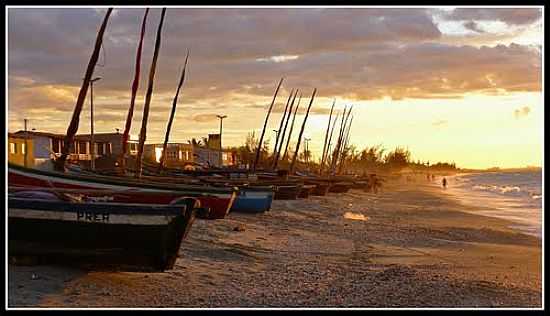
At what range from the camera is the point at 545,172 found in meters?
9.75

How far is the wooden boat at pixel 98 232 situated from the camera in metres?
10.2

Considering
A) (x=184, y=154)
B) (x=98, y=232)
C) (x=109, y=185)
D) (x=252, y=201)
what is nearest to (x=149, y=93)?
(x=252, y=201)

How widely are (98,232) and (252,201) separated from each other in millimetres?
15091

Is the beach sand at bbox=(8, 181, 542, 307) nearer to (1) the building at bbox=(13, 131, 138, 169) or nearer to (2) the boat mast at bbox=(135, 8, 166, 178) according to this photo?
(2) the boat mast at bbox=(135, 8, 166, 178)

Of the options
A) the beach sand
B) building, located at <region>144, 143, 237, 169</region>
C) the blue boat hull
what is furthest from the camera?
building, located at <region>144, 143, 237, 169</region>

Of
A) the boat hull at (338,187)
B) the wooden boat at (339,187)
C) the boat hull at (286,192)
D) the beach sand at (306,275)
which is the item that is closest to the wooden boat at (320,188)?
the boat hull at (338,187)

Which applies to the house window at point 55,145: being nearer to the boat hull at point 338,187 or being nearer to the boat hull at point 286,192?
the boat hull at point 338,187

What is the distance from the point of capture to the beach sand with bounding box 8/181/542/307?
32.2 feet


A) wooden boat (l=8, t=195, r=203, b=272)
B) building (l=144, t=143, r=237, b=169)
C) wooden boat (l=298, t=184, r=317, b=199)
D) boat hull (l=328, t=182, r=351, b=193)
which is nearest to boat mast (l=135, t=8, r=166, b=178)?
wooden boat (l=8, t=195, r=203, b=272)

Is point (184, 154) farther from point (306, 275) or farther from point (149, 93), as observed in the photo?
point (306, 275)

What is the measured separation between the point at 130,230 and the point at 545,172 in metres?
6.19

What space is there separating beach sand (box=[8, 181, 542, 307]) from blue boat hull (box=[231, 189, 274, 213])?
3.23 meters

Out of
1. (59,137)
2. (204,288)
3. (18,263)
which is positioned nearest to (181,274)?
(204,288)

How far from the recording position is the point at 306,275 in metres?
12.3
